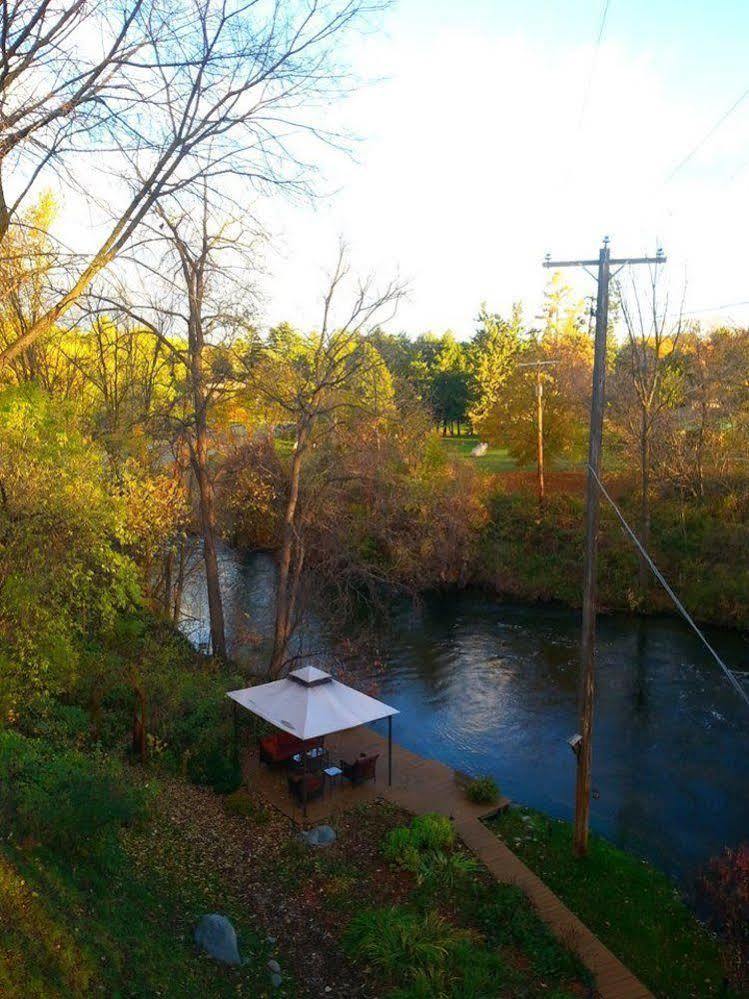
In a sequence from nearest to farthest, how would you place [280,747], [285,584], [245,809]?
[245,809], [280,747], [285,584]

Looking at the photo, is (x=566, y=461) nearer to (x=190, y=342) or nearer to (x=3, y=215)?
(x=190, y=342)

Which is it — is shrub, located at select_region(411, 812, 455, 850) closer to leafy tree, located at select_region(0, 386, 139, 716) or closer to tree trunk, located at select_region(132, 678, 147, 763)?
tree trunk, located at select_region(132, 678, 147, 763)

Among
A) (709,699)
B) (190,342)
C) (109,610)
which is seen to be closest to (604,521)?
(709,699)

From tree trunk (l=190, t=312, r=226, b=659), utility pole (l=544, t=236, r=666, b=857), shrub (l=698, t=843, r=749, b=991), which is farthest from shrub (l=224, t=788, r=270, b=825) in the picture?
tree trunk (l=190, t=312, r=226, b=659)

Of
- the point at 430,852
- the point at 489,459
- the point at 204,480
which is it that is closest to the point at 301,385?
the point at 204,480

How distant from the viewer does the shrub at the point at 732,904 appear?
9.08m

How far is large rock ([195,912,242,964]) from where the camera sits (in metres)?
7.63

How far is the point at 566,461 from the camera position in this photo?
38469 millimetres

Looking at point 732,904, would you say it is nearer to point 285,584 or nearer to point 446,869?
point 446,869

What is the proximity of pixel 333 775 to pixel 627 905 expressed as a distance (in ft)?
16.0

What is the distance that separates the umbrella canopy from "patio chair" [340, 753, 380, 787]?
2.89 ft

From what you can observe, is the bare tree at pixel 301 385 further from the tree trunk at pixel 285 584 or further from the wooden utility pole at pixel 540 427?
the wooden utility pole at pixel 540 427

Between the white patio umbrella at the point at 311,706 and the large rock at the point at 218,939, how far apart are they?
3.79m

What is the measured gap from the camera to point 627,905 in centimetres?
1020
